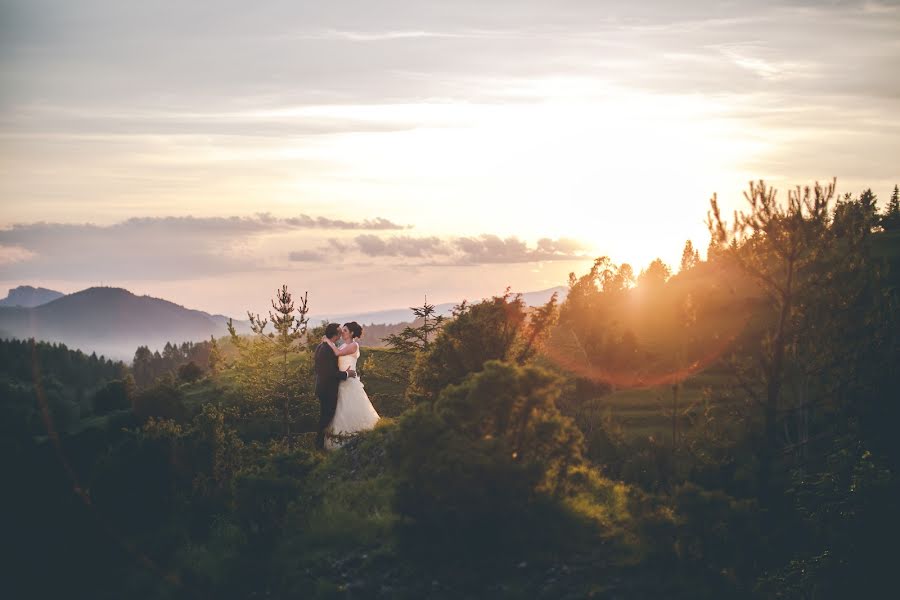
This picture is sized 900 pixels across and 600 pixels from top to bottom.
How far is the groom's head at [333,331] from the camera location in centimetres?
2716

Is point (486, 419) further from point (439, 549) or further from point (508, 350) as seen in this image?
point (508, 350)

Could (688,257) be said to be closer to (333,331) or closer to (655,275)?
(655,275)

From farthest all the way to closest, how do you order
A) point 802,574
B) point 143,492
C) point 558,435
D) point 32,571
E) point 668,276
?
point 668,276, point 802,574, point 143,492, point 32,571, point 558,435

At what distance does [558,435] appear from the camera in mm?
15609

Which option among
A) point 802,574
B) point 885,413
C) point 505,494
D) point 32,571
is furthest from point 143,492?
point 885,413

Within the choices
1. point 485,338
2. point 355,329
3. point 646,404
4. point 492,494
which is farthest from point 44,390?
point 492,494

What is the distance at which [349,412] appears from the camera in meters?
27.5

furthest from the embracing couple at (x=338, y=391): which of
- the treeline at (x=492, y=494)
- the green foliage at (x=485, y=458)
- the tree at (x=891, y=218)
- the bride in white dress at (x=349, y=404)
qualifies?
the tree at (x=891, y=218)

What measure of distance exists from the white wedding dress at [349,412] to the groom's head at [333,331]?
2.45 feet

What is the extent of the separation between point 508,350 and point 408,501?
740cm

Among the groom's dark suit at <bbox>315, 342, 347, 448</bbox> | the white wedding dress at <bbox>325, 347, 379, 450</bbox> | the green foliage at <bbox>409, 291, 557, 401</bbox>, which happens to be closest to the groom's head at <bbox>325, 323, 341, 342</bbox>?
the groom's dark suit at <bbox>315, 342, 347, 448</bbox>

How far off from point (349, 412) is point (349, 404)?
28 cm

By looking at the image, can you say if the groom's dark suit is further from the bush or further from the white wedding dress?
the bush

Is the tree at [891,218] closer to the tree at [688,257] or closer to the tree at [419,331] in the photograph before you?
the tree at [688,257]
